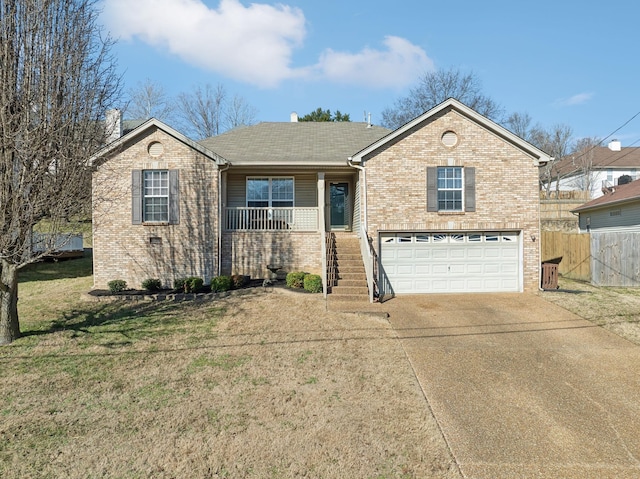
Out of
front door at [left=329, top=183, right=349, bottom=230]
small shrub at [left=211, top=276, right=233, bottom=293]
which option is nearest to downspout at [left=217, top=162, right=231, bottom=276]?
small shrub at [left=211, top=276, right=233, bottom=293]

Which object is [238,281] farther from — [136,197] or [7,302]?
[7,302]

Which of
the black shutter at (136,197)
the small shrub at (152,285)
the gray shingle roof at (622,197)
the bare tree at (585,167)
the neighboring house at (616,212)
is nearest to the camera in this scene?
the small shrub at (152,285)

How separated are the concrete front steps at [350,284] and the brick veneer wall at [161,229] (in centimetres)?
443

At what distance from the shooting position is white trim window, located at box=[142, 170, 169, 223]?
528 inches

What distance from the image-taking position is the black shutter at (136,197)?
13.2 m

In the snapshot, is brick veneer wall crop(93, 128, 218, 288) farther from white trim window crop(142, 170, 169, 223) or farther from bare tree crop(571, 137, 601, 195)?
bare tree crop(571, 137, 601, 195)

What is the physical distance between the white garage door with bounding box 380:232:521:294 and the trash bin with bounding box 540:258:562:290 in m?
0.83

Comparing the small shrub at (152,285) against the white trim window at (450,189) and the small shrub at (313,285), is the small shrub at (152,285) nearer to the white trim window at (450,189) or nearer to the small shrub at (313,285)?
the small shrub at (313,285)

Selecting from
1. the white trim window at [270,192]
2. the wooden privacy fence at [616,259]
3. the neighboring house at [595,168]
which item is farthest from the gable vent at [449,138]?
the neighboring house at [595,168]

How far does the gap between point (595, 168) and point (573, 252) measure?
28182mm

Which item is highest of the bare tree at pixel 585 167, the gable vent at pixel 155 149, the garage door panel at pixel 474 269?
the bare tree at pixel 585 167

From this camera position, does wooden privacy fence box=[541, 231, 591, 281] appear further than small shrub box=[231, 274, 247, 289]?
Yes

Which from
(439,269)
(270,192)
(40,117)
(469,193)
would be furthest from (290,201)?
(40,117)

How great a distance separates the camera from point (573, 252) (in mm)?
16562
